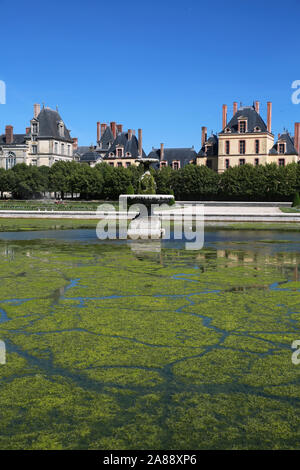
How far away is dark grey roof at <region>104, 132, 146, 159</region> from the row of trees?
10045 millimetres

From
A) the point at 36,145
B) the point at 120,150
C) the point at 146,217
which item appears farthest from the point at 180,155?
the point at 146,217

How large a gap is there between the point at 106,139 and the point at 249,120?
30020 millimetres

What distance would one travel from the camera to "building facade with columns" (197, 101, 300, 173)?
6725cm

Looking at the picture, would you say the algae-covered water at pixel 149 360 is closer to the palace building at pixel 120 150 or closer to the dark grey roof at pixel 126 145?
the palace building at pixel 120 150

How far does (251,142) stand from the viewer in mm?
67750

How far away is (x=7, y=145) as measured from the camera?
87125 millimetres

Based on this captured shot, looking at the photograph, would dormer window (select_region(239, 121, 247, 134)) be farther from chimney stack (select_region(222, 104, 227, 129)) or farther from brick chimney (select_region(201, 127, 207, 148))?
brick chimney (select_region(201, 127, 207, 148))

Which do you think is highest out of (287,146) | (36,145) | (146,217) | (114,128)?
(114,128)

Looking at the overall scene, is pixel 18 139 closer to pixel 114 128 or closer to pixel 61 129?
pixel 61 129

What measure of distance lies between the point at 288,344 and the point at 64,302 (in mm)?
3047

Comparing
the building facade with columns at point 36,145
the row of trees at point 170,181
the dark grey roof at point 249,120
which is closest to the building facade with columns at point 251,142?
the dark grey roof at point 249,120

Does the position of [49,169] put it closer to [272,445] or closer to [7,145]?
[7,145]

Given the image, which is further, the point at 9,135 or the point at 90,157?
the point at 9,135

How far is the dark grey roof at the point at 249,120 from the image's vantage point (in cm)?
6725
